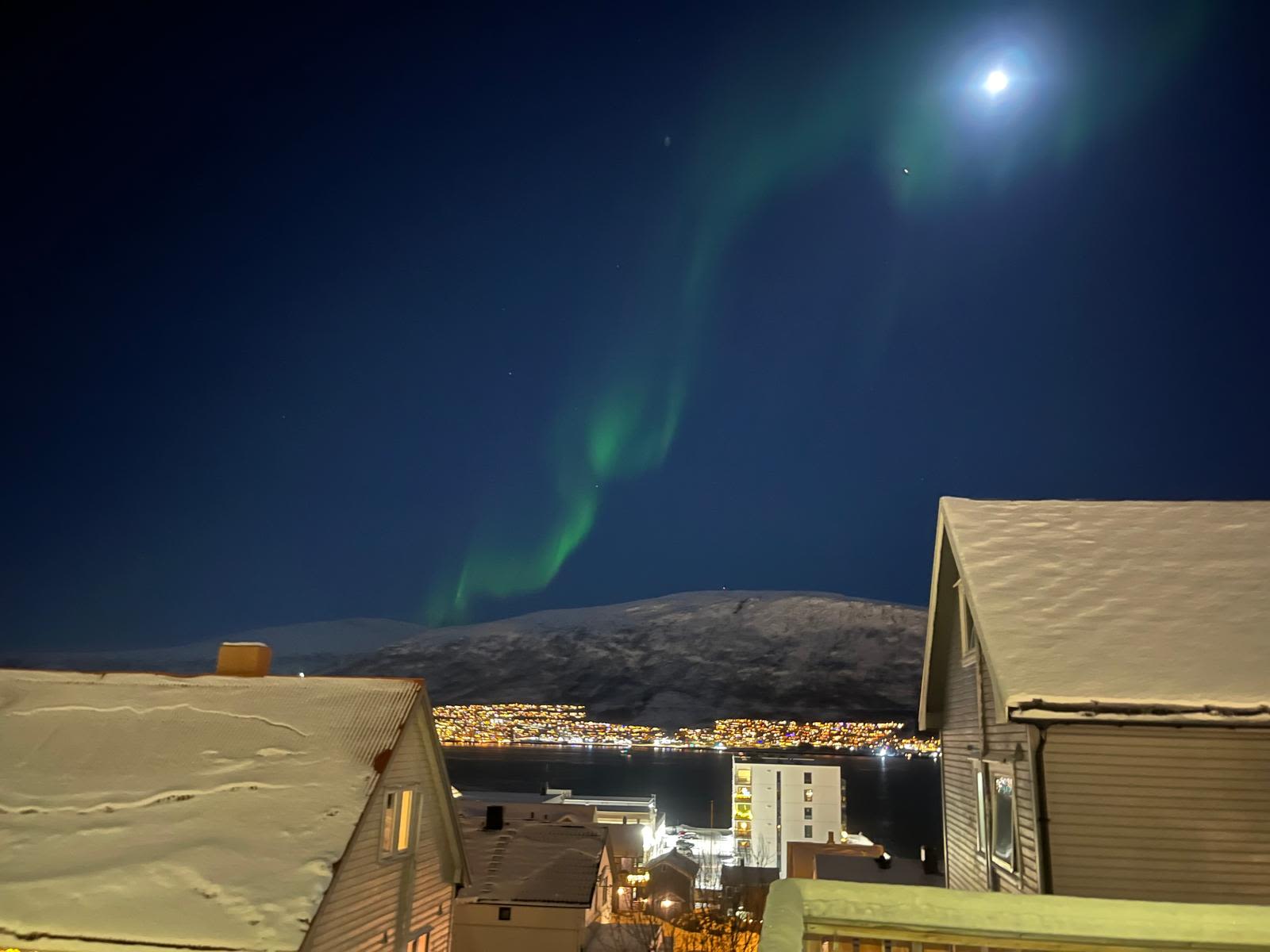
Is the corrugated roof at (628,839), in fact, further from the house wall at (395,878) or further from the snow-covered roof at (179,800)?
the snow-covered roof at (179,800)

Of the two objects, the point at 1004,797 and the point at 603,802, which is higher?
the point at 603,802

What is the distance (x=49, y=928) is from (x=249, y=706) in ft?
16.0

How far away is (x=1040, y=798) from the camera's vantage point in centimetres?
1088

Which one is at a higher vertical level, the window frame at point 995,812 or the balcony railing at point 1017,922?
the window frame at point 995,812

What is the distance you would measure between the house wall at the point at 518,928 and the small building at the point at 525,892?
2 cm

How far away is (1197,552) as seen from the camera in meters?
13.9

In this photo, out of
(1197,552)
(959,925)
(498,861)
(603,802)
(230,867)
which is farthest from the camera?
(603,802)

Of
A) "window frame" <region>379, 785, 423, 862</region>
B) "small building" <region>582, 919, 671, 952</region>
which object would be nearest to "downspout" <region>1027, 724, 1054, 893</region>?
"window frame" <region>379, 785, 423, 862</region>

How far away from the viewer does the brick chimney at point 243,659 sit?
1794 cm

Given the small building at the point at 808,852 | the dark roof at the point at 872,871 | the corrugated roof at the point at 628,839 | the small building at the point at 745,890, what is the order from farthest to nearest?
the corrugated roof at the point at 628,839 → the small building at the point at 808,852 → the small building at the point at 745,890 → the dark roof at the point at 872,871

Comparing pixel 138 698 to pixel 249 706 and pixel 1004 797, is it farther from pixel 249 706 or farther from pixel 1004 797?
pixel 1004 797

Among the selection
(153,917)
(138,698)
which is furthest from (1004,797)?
(138,698)

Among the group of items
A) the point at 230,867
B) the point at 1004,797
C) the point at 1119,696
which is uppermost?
the point at 1119,696

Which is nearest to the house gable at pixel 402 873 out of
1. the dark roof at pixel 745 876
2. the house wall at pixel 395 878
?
the house wall at pixel 395 878
